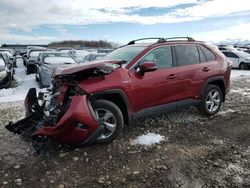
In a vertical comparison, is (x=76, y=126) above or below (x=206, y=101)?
above

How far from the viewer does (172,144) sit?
5180mm

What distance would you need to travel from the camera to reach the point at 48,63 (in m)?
12.4

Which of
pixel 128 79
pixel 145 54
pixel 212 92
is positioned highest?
pixel 145 54

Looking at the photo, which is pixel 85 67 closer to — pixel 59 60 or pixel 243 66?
pixel 59 60

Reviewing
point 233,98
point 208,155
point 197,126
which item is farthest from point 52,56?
point 208,155

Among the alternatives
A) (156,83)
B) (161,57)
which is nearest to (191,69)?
(161,57)

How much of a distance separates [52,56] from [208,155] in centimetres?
1000

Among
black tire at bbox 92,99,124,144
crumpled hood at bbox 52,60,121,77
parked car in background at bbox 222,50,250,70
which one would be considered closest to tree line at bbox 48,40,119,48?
parked car in background at bbox 222,50,250,70

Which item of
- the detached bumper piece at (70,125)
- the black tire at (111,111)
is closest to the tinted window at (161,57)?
the black tire at (111,111)

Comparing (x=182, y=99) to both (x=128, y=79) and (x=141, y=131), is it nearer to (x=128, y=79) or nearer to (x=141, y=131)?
(x=141, y=131)

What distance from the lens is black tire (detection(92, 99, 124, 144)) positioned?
4.84 meters

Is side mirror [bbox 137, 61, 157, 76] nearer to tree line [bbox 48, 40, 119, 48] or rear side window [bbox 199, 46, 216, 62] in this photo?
rear side window [bbox 199, 46, 216, 62]

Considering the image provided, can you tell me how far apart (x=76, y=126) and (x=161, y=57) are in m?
2.39

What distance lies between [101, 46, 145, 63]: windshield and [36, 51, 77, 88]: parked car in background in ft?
16.9
